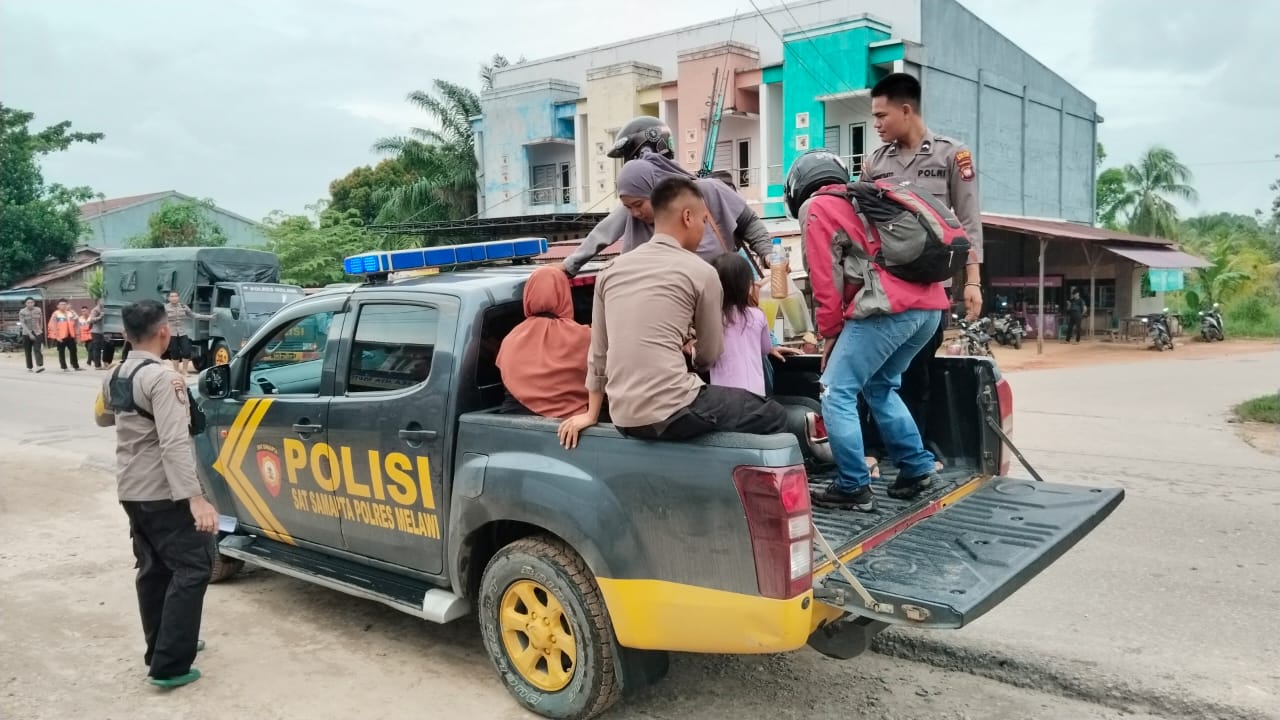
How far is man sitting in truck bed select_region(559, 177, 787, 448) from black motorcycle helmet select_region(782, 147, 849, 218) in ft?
2.87

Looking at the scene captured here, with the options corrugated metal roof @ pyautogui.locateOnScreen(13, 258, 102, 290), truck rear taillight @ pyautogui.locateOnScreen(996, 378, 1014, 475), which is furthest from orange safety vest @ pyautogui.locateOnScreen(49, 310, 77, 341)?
truck rear taillight @ pyautogui.locateOnScreen(996, 378, 1014, 475)

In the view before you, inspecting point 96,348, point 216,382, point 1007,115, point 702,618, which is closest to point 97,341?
point 96,348

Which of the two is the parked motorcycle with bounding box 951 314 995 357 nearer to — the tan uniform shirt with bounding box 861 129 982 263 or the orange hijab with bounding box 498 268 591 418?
the tan uniform shirt with bounding box 861 129 982 263

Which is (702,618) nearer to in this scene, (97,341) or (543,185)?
(97,341)

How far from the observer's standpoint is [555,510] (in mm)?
3379

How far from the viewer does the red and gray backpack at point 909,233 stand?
3.80 metres

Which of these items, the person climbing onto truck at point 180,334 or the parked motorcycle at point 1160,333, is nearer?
the person climbing onto truck at point 180,334

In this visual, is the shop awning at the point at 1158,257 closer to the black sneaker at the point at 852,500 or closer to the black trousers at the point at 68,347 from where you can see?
the black sneaker at the point at 852,500

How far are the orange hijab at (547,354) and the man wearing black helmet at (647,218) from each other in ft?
1.08

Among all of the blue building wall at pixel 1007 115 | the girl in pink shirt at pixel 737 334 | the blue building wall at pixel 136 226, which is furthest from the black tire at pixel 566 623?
the blue building wall at pixel 136 226

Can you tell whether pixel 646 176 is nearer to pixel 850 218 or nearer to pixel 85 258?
pixel 850 218

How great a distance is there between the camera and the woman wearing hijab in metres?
4.23

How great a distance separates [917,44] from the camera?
22.9 metres

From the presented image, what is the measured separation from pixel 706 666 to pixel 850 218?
6.70 feet
